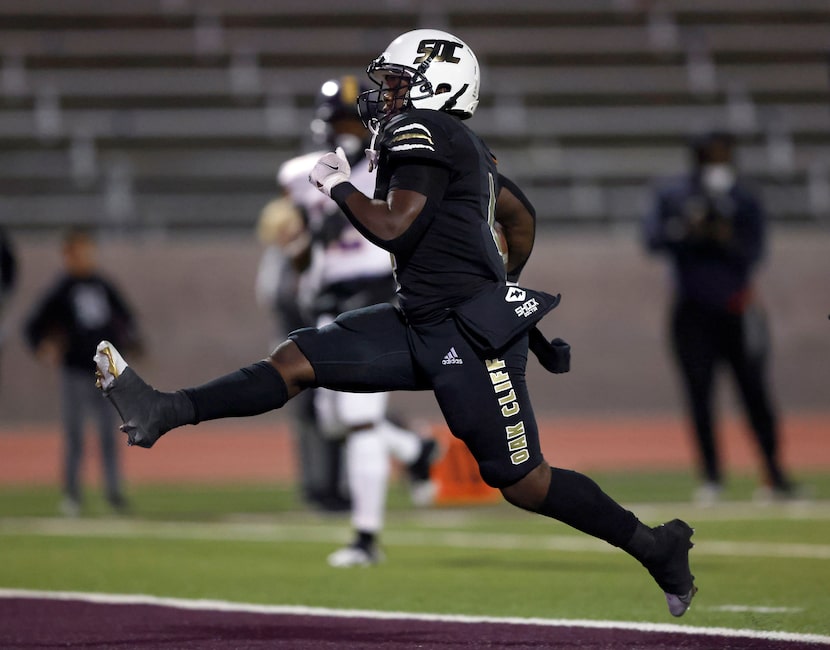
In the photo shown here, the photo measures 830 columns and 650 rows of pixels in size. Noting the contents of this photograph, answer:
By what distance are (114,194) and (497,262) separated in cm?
1437

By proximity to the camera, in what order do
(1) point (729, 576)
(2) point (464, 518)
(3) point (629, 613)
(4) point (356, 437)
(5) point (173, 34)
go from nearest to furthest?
(3) point (629, 613)
(1) point (729, 576)
(4) point (356, 437)
(2) point (464, 518)
(5) point (173, 34)

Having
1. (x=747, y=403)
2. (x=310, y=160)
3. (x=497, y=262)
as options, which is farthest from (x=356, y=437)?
(x=747, y=403)

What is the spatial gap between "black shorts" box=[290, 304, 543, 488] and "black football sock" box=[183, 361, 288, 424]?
0.14 metres

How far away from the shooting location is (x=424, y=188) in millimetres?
4719

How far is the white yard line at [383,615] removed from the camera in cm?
488

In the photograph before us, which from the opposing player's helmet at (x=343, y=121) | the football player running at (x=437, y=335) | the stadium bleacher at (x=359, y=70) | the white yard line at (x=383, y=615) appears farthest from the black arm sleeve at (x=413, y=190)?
the stadium bleacher at (x=359, y=70)

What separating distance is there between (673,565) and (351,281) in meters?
3.08

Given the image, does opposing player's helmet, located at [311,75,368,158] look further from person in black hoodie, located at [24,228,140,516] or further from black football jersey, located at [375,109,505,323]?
person in black hoodie, located at [24,228,140,516]

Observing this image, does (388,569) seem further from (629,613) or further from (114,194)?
(114,194)

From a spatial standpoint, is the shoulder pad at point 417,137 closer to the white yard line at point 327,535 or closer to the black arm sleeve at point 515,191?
the black arm sleeve at point 515,191

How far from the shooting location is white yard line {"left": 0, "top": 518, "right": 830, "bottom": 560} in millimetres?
7703

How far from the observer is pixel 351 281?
7.65 m

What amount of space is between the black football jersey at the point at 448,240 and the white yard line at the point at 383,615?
45.1 inches

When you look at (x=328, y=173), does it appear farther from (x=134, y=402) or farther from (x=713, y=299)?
(x=713, y=299)
